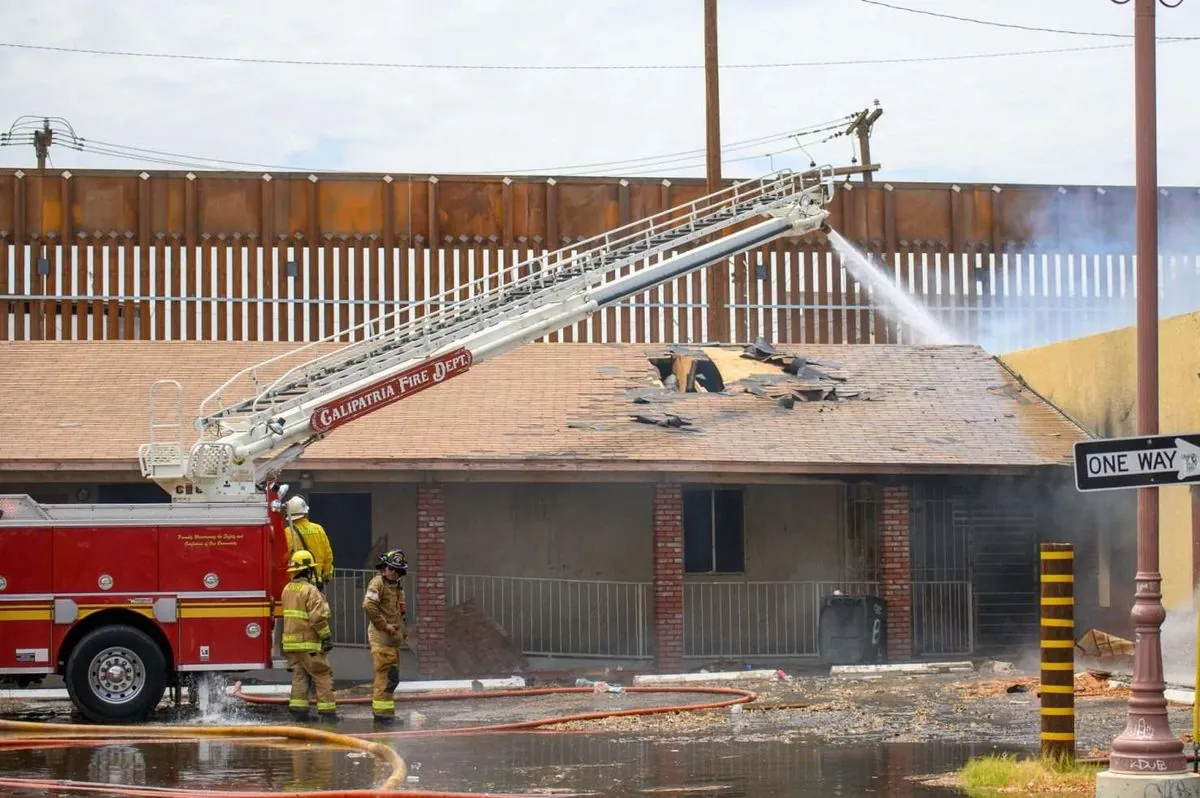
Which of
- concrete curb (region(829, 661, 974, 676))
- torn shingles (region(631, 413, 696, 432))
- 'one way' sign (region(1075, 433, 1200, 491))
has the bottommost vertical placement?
concrete curb (region(829, 661, 974, 676))

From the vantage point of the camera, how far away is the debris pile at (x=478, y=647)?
72.2ft

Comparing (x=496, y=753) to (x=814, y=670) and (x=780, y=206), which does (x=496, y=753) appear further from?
(x=780, y=206)

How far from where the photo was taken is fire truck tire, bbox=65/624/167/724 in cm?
1606

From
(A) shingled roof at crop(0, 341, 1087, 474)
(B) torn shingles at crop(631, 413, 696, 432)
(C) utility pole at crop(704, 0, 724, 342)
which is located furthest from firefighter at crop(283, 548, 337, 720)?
(C) utility pole at crop(704, 0, 724, 342)

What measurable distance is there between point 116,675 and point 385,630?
2.64 m

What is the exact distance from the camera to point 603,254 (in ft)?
74.8

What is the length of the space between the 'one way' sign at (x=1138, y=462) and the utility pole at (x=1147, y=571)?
344 millimetres

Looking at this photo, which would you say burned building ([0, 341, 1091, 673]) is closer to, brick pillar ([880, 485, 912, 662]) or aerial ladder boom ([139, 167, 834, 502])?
brick pillar ([880, 485, 912, 662])

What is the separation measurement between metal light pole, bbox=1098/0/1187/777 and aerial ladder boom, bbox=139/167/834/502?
9885mm

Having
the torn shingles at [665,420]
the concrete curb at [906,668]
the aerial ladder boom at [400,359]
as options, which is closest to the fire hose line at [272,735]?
the aerial ladder boom at [400,359]

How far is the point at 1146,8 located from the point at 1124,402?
12646 millimetres

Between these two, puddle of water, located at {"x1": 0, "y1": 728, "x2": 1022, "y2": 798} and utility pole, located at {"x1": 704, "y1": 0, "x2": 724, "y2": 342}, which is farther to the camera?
utility pole, located at {"x1": 704, "y1": 0, "x2": 724, "y2": 342}

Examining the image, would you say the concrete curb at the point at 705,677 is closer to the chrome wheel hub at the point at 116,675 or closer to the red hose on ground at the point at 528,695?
the red hose on ground at the point at 528,695

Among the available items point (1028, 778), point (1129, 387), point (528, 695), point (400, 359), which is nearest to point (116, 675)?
point (528, 695)
